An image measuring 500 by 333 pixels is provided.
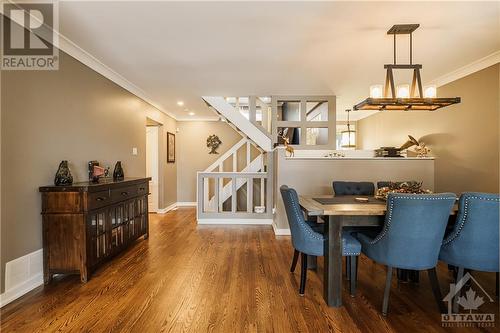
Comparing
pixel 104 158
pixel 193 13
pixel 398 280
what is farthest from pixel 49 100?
pixel 398 280

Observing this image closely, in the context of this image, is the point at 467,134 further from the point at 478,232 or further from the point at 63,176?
the point at 63,176

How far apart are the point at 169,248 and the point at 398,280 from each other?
287 centimetres

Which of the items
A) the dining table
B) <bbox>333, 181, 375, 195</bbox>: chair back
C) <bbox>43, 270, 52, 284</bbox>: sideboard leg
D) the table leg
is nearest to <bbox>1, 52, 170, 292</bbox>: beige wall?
<bbox>43, 270, 52, 284</bbox>: sideboard leg

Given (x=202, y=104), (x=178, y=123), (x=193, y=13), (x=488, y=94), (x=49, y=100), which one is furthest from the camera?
(x=178, y=123)

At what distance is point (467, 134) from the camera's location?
3.75 metres

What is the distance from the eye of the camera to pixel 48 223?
266 centimetres

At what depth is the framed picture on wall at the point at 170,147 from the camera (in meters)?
6.79

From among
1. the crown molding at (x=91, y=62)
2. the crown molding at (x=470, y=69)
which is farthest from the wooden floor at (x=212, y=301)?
the crown molding at (x=470, y=69)

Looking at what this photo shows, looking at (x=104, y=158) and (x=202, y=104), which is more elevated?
(x=202, y=104)

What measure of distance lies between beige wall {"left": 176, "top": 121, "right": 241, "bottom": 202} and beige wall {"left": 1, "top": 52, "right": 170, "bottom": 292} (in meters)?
3.52

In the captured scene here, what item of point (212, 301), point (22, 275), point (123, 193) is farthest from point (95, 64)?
point (212, 301)

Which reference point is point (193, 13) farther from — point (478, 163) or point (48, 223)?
point (478, 163)

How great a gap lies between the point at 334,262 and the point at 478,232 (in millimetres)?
1110

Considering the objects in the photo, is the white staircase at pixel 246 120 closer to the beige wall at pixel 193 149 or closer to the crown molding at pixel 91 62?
the crown molding at pixel 91 62
